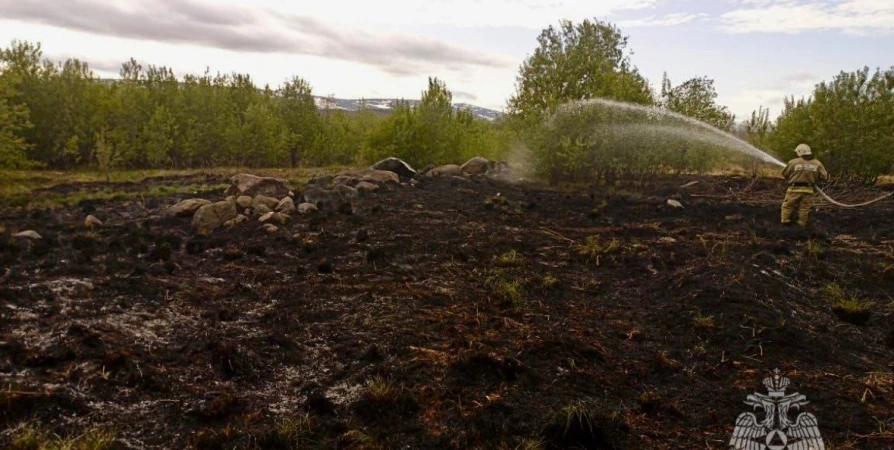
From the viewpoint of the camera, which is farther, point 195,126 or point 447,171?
point 195,126

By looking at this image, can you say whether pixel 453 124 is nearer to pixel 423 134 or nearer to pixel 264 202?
pixel 423 134

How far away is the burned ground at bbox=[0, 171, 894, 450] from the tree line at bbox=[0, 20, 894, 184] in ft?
37.2

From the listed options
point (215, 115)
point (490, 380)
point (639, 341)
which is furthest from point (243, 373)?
point (215, 115)

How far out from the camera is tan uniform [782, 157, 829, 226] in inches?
486

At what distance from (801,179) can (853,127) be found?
17.5 metres

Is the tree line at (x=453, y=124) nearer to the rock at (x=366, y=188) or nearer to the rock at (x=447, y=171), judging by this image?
the rock at (x=447, y=171)

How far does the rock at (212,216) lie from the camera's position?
487 inches

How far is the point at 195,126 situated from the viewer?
40.6 m

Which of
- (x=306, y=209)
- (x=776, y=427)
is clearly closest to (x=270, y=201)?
(x=306, y=209)

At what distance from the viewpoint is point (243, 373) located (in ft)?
17.0

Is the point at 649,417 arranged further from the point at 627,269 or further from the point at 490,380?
the point at 627,269

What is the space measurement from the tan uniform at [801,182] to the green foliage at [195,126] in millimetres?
18603

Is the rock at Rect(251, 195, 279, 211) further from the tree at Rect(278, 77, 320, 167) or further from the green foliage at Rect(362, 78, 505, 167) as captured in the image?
the tree at Rect(278, 77, 320, 167)

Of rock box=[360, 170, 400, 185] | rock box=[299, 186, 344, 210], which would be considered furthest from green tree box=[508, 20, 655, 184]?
rock box=[299, 186, 344, 210]
